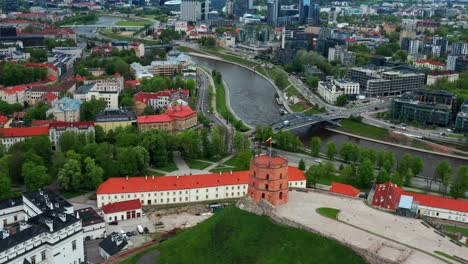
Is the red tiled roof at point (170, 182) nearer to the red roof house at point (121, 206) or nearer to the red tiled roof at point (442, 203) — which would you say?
the red roof house at point (121, 206)

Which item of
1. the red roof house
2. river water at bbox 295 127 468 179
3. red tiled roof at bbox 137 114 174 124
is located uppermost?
red tiled roof at bbox 137 114 174 124

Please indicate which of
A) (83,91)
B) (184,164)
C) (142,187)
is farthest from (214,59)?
(142,187)

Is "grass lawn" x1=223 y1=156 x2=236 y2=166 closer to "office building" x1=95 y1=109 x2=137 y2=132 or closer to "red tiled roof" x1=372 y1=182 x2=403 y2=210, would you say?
"office building" x1=95 y1=109 x2=137 y2=132

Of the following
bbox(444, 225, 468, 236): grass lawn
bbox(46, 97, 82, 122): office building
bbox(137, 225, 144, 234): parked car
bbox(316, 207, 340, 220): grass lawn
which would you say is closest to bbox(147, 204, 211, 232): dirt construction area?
bbox(137, 225, 144, 234): parked car

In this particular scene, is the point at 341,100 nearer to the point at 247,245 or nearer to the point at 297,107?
the point at 297,107

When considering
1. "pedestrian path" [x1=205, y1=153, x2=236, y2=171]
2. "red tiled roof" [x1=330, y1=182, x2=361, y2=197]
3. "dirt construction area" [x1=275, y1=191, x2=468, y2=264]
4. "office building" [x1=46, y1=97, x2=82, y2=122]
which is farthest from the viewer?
"office building" [x1=46, y1=97, x2=82, y2=122]

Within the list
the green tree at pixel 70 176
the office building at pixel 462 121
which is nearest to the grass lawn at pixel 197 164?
the green tree at pixel 70 176

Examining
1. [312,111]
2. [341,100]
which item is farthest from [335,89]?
[312,111]
